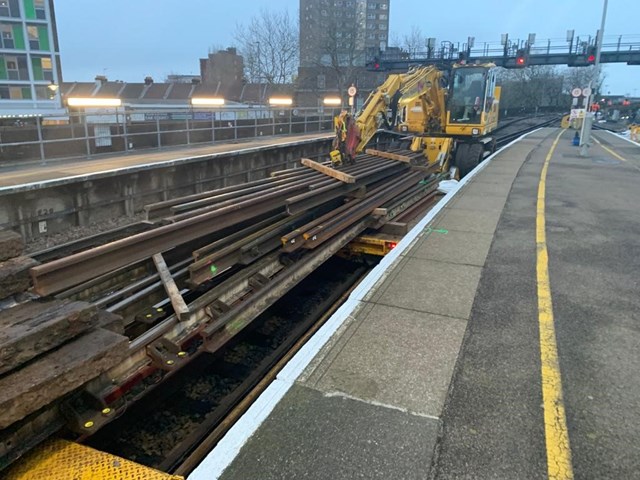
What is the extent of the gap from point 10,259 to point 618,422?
481 cm

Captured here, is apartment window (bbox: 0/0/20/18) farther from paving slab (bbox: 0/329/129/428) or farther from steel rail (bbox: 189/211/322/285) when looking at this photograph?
paving slab (bbox: 0/329/129/428)

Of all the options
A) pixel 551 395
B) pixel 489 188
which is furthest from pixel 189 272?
pixel 489 188

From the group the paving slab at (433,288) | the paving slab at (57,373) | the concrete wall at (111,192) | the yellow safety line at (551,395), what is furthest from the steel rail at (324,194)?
the concrete wall at (111,192)

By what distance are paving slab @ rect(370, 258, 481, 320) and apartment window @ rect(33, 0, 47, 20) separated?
5397 centimetres

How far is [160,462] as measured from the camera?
14.3 ft

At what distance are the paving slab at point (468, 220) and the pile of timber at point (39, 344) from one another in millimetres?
6188

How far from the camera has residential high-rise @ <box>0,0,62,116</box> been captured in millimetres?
44531

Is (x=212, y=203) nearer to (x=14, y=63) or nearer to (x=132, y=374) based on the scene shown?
(x=132, y=374)

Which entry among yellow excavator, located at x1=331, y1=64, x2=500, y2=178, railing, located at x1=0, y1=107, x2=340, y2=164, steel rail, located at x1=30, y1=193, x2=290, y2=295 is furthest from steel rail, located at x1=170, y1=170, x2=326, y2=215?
yellow excavator, located at x1=331, y1=64, x2=500, y2=178

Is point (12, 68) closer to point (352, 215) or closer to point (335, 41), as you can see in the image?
point (335, 41)

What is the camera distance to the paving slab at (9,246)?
12.1 ft

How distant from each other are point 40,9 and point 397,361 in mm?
55944

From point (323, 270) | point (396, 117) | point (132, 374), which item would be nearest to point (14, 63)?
point (396, 117)

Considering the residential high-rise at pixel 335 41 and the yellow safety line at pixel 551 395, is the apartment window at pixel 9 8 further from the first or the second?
the yellow safety line at pixel 551 395
